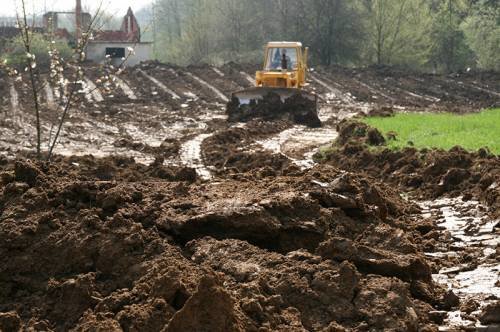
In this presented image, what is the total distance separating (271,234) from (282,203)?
511 mm

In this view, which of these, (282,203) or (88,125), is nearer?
(282,203)

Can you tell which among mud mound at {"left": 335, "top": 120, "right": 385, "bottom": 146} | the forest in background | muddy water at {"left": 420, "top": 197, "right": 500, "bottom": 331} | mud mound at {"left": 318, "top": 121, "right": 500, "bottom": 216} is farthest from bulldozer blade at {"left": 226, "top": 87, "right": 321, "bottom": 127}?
the forest in background

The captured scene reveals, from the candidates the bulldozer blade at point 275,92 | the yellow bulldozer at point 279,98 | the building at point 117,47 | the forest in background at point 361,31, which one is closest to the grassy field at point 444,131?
the yellow bulldozer at point 279,98

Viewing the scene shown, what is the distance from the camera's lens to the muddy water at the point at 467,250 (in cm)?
737

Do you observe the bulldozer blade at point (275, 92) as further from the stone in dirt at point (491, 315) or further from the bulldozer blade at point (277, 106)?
the stone in dirt at point (491, 315)

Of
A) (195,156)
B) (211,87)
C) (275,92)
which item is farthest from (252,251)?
(211,87)

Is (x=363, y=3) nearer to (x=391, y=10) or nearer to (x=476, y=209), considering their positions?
(x=391, y=10)

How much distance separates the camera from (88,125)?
2466cm

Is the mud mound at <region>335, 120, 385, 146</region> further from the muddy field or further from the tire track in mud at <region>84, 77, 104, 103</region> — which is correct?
the tire track in mud at <region>84, 77, 104, 103</region>

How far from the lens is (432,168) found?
44.7 feet

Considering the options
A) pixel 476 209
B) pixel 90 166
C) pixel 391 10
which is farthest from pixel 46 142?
pixel 391 10

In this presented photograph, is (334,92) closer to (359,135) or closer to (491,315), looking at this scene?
(359,135)

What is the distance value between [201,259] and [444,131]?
12880 millimetres

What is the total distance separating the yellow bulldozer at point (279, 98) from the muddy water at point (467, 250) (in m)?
13.2
